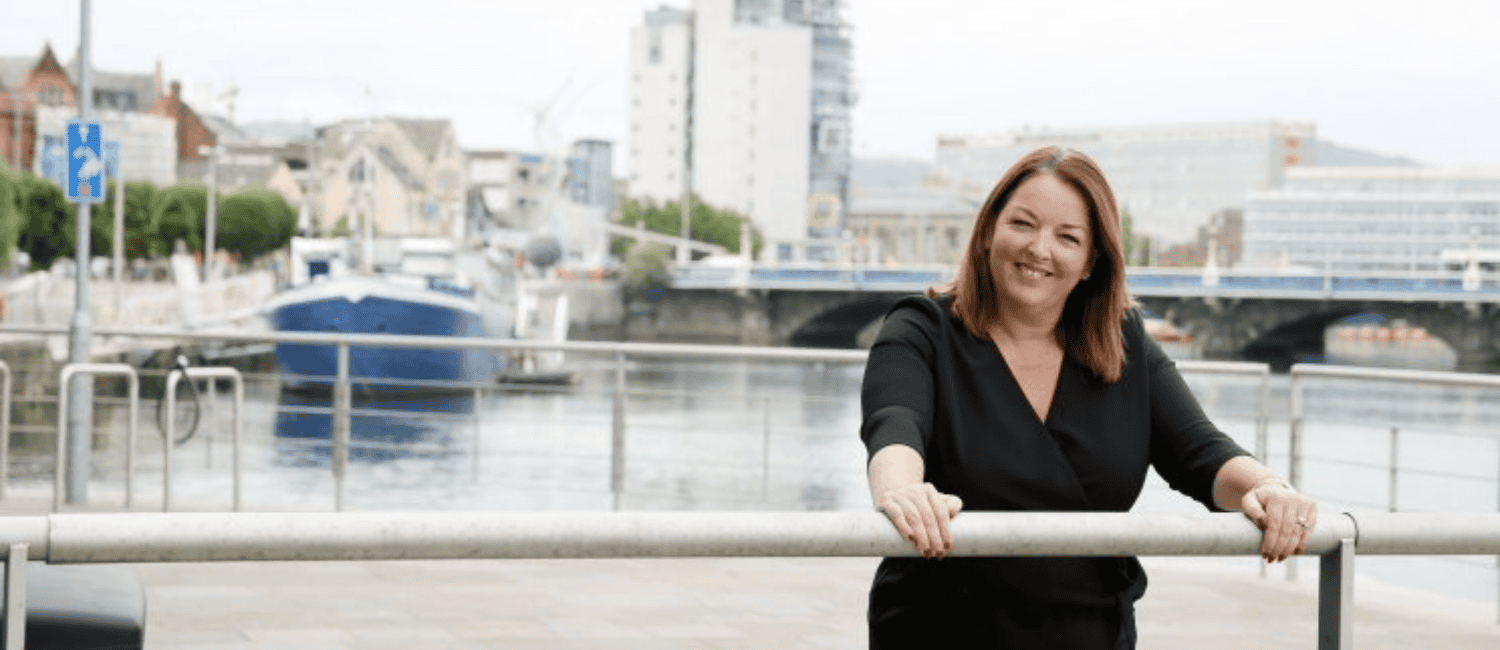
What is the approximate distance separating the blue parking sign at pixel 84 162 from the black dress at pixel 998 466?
9.07m

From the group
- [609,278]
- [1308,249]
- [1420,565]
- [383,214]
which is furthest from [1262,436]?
[1308,249]

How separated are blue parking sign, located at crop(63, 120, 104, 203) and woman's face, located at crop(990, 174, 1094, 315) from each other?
9057 mm

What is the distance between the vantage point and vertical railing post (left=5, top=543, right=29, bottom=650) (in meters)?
1.87

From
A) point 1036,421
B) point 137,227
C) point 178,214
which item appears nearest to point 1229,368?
point 1036,421

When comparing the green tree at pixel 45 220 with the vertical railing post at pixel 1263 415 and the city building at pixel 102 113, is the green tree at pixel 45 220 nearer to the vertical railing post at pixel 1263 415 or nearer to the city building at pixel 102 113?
the city building at pixel 102 113

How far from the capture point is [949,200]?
Answer: 164 meters

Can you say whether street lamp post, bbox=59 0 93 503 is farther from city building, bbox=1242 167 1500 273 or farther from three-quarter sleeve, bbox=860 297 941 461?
city building, bbox=1242 167 1500 273

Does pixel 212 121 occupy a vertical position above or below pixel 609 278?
above

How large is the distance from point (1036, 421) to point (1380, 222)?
A: 163401mm

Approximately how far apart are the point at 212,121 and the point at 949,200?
203ft

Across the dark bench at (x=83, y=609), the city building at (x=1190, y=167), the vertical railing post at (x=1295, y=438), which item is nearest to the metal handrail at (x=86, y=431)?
the vertical railing post at (x=1295, y=438)

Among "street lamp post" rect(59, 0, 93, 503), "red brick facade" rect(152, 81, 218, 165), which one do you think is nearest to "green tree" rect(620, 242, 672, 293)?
"red brick facade" rect(152, 81, 218, 165)

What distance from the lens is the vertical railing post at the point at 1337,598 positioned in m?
2.26

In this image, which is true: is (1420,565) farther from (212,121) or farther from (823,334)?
(212,121)
